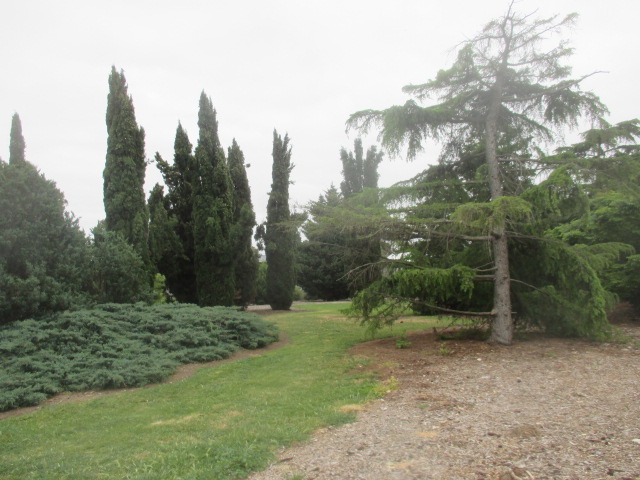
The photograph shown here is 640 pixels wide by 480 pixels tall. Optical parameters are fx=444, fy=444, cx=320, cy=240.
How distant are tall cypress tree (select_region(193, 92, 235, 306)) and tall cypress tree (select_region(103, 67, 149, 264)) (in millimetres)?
3988

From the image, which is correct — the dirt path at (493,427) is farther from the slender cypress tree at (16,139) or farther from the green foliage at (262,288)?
the slender cypress tree at (16,139)

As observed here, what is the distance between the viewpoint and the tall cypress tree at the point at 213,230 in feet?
60.2

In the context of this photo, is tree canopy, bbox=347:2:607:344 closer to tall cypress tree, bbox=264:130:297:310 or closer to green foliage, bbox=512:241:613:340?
green foliage, bbox=512:241:613:340

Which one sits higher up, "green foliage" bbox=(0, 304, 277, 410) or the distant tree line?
the distant tree line

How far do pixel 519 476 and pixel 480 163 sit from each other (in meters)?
8.84

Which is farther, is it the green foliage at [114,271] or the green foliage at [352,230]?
the green foliage at [114,271]

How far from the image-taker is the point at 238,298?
21.0 metres

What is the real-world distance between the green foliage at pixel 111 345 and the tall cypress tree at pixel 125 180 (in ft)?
12.8

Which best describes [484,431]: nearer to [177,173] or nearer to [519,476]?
[519,476]

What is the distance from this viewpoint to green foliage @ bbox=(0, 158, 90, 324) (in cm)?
855

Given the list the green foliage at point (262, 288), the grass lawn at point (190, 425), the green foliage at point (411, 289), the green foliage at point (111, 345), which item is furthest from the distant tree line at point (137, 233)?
the green foliage at point (262, 288)

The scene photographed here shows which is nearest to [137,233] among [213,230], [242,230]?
[213,230]

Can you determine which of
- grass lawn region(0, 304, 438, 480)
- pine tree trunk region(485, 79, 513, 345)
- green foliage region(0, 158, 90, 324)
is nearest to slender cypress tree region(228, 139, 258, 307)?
green foliage region(0, 158, 90, 324)

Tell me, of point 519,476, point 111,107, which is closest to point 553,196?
point 519,476
